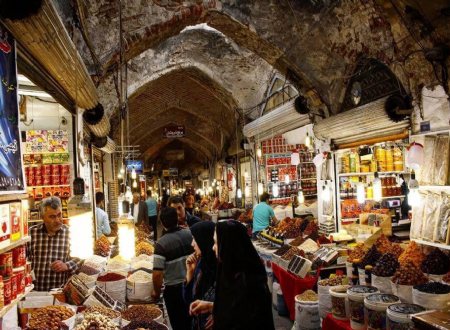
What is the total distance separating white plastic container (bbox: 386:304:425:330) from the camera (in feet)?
12.7

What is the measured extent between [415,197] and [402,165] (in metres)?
5.05

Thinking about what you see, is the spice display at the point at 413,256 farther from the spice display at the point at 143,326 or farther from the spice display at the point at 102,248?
the spice display at the point at 102,248

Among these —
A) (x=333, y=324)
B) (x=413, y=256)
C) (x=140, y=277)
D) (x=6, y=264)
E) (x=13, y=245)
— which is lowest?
(x=333, y=324)

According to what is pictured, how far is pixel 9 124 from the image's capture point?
3312 millimetres

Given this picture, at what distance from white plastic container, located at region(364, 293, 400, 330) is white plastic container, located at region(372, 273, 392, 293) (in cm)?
38

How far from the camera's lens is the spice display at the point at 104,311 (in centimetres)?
447

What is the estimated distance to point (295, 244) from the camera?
821cm

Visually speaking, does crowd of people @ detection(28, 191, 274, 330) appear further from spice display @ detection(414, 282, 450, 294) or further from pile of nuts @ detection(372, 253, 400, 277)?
pile of nuts @ detection(372, 253, 400, 277)

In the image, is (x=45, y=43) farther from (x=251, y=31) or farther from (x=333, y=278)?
(x=251, y=31)

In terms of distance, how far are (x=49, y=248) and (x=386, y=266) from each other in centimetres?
403

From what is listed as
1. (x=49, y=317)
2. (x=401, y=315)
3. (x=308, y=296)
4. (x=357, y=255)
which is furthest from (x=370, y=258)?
(x=49, y=317)

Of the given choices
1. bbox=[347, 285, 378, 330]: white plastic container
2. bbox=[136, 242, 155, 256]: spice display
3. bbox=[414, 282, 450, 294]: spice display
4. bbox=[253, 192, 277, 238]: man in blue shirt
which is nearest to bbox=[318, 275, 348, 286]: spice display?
bbox=[347, 285, 378, 330]: white plastic container

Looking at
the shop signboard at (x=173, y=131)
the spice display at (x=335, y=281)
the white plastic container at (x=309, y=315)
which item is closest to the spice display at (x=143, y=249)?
the white plastic container at (x=309, y=315)

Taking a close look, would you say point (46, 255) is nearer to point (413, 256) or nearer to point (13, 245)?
point (13, 245)
